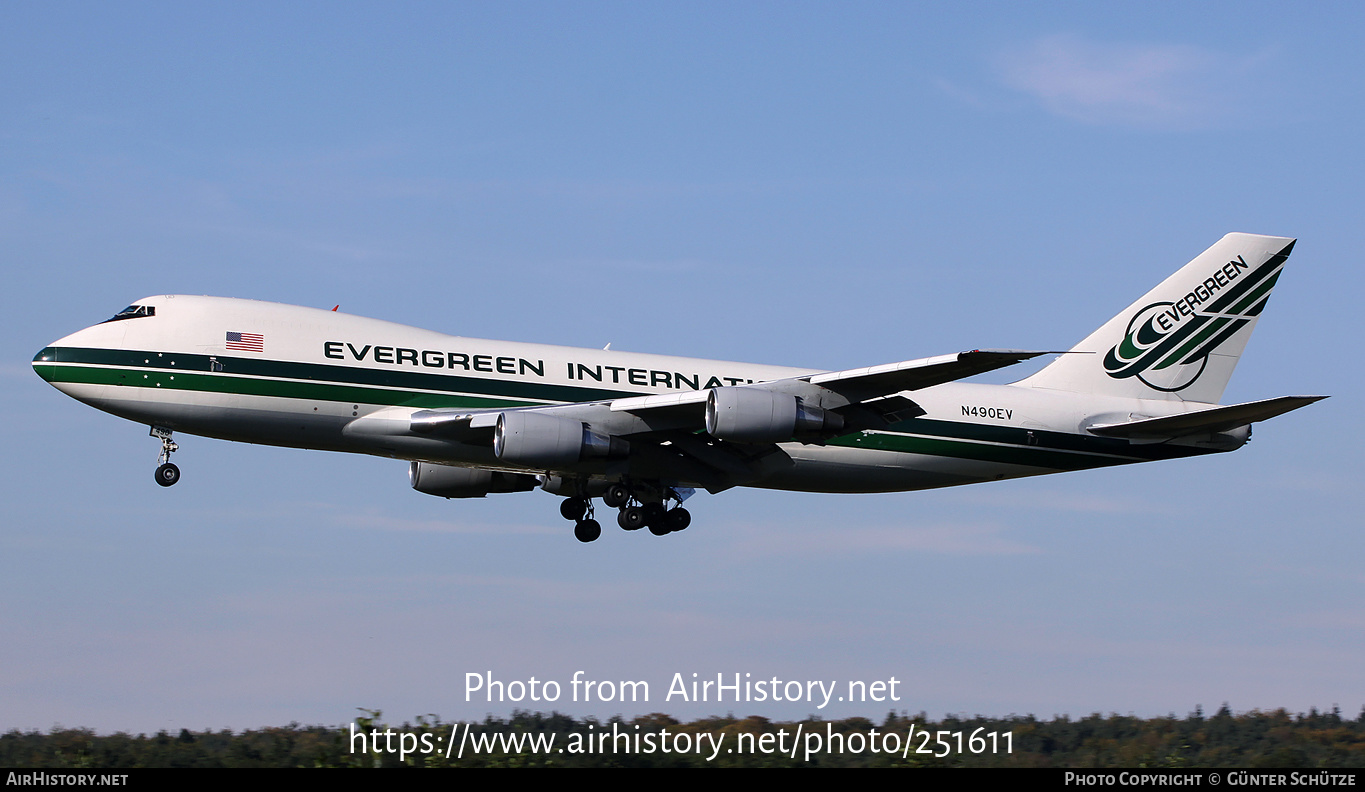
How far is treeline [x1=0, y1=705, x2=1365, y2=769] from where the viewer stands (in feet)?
99.9

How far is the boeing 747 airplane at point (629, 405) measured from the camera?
35.3 metres

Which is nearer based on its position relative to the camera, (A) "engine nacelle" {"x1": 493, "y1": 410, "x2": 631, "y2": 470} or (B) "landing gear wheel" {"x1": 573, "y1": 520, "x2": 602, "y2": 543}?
(A) "engine nacelle" {"x1": 493, "y1": 410, "x2": 631, "y2": 470}

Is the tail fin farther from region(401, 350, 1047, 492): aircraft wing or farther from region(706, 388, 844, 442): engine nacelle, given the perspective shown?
region(706, 388, 844, 442): engine nacelle

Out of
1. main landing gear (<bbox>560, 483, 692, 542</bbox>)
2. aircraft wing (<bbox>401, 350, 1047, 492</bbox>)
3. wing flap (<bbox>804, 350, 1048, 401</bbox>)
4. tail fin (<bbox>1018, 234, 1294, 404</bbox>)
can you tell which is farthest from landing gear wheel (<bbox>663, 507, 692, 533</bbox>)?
tail fin (<bbox>1018, 234, 1294, 404</bbox>)

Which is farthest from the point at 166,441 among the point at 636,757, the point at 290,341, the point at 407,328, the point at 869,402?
the point at 869,402

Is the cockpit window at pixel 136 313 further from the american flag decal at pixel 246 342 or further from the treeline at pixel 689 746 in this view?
the treeline at pixel 689 746

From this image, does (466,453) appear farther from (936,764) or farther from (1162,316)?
(1162,316)

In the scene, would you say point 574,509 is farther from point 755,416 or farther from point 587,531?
point 755,416

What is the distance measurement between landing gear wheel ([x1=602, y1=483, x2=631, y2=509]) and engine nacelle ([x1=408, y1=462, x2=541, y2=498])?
11.5 feet

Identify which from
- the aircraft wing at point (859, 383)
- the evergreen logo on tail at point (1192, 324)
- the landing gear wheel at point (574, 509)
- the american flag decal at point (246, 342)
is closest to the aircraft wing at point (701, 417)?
the aircraft wing at point (859, 383)

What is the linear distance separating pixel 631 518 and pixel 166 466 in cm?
1238

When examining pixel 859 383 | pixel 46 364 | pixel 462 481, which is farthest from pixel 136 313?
pixel 859 383

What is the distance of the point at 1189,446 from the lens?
40.9 metres

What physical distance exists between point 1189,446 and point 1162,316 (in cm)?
487
